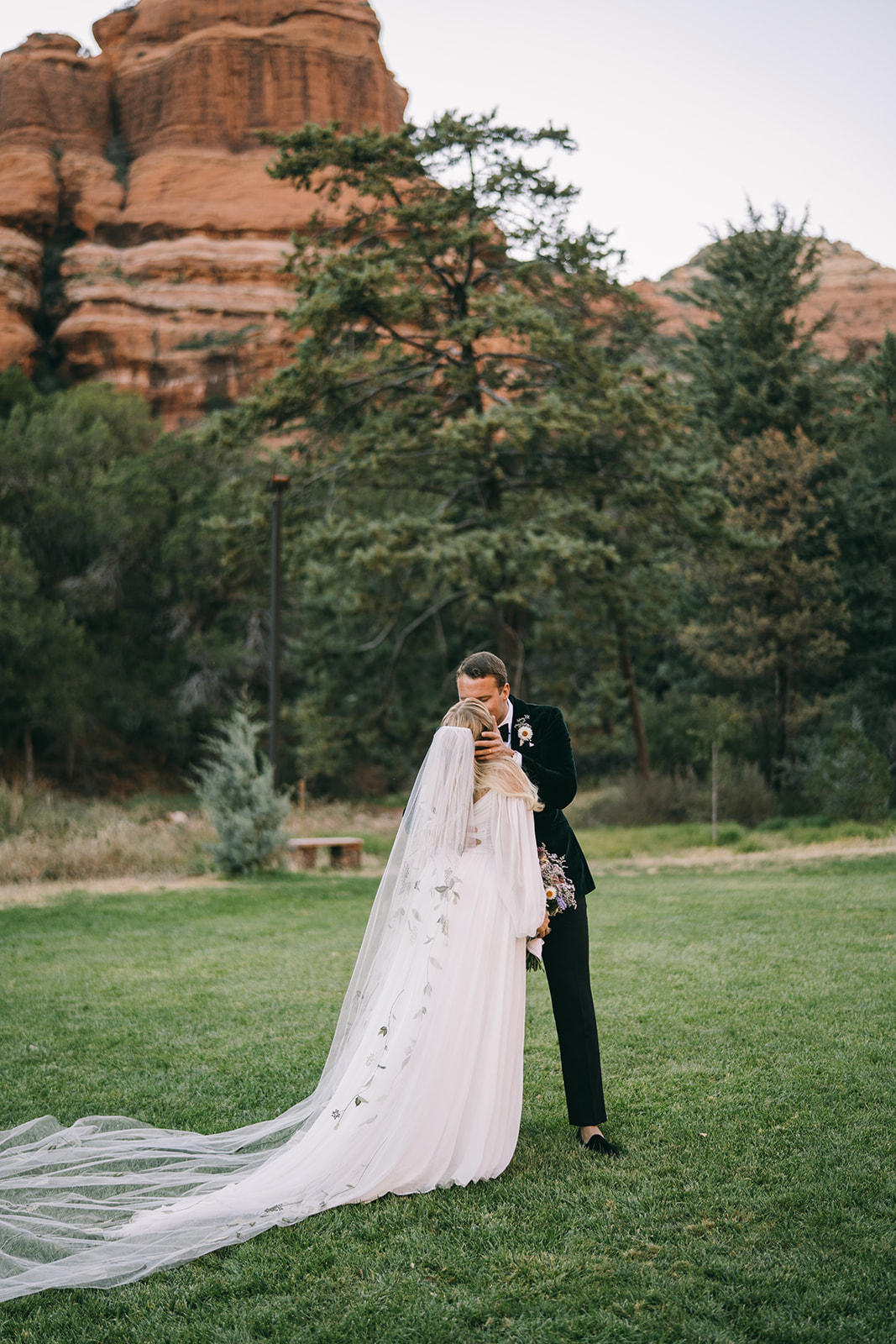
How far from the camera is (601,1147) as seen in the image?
4.05m

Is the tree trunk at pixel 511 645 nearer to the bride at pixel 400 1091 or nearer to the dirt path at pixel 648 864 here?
the dirt path at pixel 648 864

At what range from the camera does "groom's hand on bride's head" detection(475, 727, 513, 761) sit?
4059 mm

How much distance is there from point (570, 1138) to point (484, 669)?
1.99m

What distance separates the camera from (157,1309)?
116 inches

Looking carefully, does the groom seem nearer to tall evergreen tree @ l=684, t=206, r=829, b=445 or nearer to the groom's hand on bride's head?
the groom's hand on bride's head

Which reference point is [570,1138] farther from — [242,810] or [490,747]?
[242,810]

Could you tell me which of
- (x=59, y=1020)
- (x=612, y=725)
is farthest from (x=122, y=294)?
(x=59, y=1020)

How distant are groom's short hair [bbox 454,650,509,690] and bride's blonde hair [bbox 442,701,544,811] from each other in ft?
0.42

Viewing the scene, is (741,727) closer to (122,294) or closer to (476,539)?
(476,539)

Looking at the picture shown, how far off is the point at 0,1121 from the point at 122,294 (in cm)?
4658

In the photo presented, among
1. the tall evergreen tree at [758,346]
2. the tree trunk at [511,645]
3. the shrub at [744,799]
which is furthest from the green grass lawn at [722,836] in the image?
the tall evergreen tree at [758,346]

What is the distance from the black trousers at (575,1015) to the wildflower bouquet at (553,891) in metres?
0.06

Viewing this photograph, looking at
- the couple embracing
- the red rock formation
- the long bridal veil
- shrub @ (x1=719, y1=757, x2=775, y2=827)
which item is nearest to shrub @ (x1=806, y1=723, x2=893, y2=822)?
shrub @ (x1=719, y1=757, x2=775, y2=827)

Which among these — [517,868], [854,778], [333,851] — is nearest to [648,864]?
[854,778]
